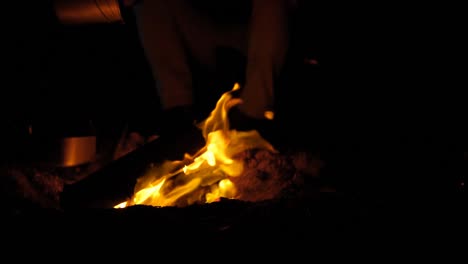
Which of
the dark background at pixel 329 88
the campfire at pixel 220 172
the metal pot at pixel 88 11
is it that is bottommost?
the campfire at pixel 220 172

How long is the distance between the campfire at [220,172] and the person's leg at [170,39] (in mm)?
473

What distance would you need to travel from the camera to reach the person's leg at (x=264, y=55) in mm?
3529

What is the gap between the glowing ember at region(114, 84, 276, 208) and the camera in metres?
2.96

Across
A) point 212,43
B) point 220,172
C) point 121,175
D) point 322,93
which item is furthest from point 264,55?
point 121,175

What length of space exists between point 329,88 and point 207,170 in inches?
75.8

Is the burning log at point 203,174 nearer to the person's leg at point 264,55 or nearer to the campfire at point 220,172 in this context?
the campfire at point 220,172

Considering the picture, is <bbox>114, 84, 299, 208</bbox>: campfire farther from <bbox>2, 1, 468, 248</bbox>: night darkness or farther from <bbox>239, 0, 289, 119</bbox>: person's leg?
<bbox>2, 1, 468, 248</bbox>: night darkness

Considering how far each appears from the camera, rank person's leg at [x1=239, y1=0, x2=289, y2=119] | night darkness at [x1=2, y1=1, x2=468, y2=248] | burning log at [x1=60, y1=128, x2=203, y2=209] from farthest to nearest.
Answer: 1. person's leg at [x1=239, y1=0, x2=289, y2=119]
2. night darkness at [x1=2, y1=1, x2=468, y2=248]
3. burning log at [x1=60, y1=128, x2=203, y2=209]

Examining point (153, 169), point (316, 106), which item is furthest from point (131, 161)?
point (316, 106)

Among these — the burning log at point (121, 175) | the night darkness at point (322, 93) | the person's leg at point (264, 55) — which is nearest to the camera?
the burning log at point (121, 175)

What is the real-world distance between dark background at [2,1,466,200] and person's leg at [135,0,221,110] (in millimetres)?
550

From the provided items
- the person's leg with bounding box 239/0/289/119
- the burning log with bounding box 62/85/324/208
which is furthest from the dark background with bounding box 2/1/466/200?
the burning log with bounding box 62/85/324/208

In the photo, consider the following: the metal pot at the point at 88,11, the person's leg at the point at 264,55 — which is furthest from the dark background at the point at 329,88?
the person's leg at the point at 264,55

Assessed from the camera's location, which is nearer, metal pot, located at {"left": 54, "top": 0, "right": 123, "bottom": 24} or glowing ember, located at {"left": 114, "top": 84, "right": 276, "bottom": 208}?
glowing ember, located at {"left": 114, "top": 84, "right": 276, "bottom": 208}
